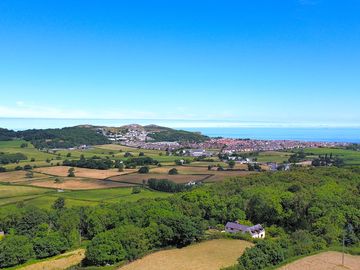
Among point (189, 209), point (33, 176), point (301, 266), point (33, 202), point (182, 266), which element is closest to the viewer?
point (301, 266)

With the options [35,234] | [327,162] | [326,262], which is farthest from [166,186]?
[327,162]

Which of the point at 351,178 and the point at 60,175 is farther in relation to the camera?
the point at 60,175

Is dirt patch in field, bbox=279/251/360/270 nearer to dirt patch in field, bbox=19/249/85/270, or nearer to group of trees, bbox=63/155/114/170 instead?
dirt patch in field, bbox=19/249/85/270

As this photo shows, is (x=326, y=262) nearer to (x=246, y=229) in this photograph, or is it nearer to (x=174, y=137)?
(x=246, y=229)

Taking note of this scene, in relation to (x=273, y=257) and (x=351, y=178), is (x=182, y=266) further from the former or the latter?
(x=351, y=178)

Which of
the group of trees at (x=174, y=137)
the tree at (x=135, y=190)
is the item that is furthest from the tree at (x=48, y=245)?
the group of trees at (x=174, y=137)

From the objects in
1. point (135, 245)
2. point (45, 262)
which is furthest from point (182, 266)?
point (45, 262)

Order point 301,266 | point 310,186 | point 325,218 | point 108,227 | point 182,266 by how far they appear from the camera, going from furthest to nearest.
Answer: point 310,186 → point 108,227 → point 325,218 → point 182,266 → point 301,266
